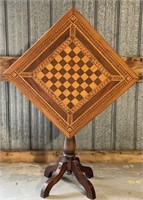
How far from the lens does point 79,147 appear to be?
9.68 feet

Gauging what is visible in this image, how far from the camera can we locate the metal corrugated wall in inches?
107

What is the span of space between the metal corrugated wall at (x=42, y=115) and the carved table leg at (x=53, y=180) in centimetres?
59

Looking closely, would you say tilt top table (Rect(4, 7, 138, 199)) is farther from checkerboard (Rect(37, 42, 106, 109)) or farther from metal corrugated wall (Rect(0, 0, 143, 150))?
metal corrugated wall (Rect(0, 0, 143, 150))

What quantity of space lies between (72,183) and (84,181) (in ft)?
0.71

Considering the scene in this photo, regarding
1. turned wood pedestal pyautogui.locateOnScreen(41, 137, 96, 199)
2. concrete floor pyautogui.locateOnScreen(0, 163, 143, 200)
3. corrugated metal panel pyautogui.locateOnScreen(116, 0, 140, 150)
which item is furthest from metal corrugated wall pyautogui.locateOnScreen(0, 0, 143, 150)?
turned wood pedestal pyautogui.locateOnScreen(41, 137, 96, 199)

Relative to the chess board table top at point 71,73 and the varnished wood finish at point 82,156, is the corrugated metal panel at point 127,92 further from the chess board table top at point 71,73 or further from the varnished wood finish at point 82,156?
the chess board table top at point 71,73

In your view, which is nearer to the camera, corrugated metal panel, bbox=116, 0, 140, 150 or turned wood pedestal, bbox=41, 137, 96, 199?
turned wood pedestal, bbox=41, 137, 96, 199

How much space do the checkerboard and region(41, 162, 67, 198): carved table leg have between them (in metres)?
0.50

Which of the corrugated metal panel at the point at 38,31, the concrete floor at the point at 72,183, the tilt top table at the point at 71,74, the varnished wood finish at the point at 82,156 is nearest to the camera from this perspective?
the tilt top table at the point at 71,74

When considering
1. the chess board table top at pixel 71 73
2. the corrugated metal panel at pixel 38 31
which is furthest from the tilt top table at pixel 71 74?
the corrugated metal panel at pixel 38 31

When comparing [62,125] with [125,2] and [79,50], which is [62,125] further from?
[125,2]

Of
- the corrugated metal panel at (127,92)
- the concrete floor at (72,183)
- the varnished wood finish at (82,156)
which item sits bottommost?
the concrete floor at (72,183)

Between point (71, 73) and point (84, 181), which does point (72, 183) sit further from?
point (71, 73)

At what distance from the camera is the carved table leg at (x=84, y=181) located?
2205mm
